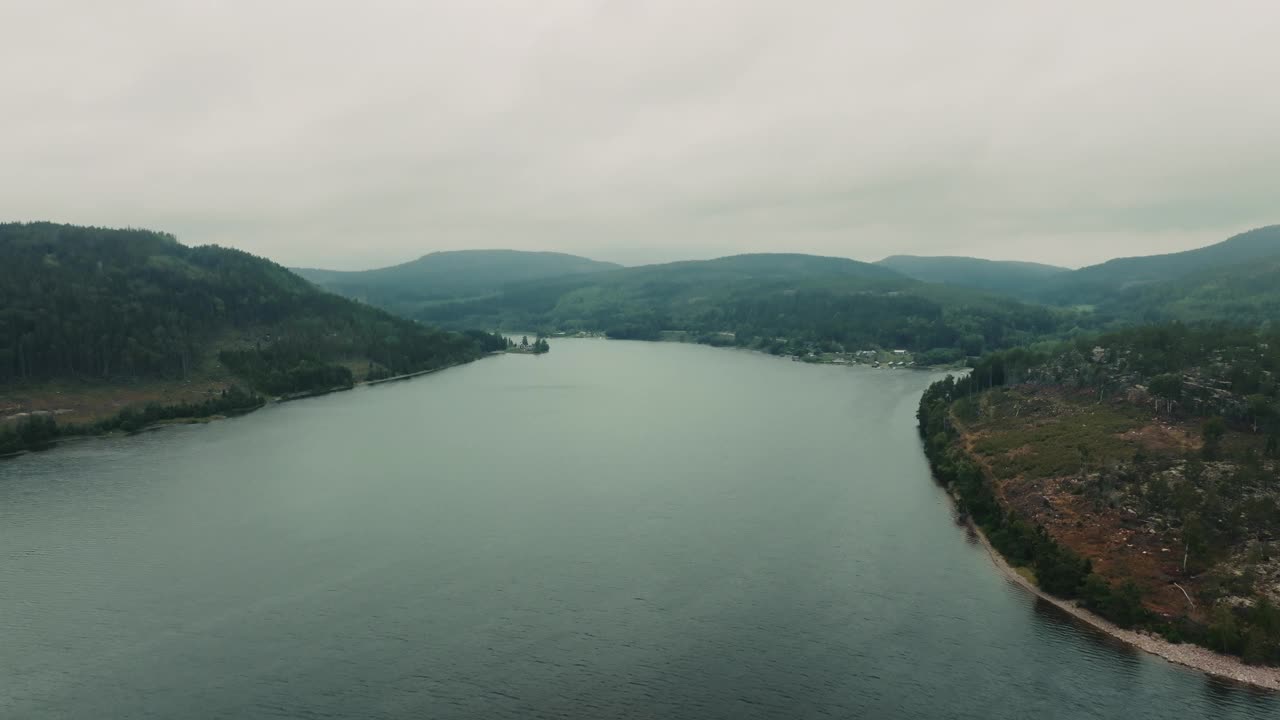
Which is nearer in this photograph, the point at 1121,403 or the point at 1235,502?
the point at 1235,502

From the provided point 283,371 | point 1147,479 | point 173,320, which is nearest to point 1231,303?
point 1147,479

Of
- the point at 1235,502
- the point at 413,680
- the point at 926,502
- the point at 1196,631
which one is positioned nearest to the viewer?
the point at 413,680

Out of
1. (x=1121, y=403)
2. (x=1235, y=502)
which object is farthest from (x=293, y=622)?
(x=1121, y=403)

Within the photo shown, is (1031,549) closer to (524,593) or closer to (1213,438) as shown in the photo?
(1213,438)

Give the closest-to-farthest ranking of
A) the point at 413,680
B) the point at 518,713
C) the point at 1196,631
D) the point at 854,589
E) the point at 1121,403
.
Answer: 1. the point at 518,713
2. the point at 413,680
3. the point at 1196,631
4. the point at 854,589
5. the point at 1121,403

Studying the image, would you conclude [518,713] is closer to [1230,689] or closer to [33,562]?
[1230,689]

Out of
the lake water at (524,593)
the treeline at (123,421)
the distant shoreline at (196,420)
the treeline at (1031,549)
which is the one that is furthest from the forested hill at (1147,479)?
the treeline at (123,421)
